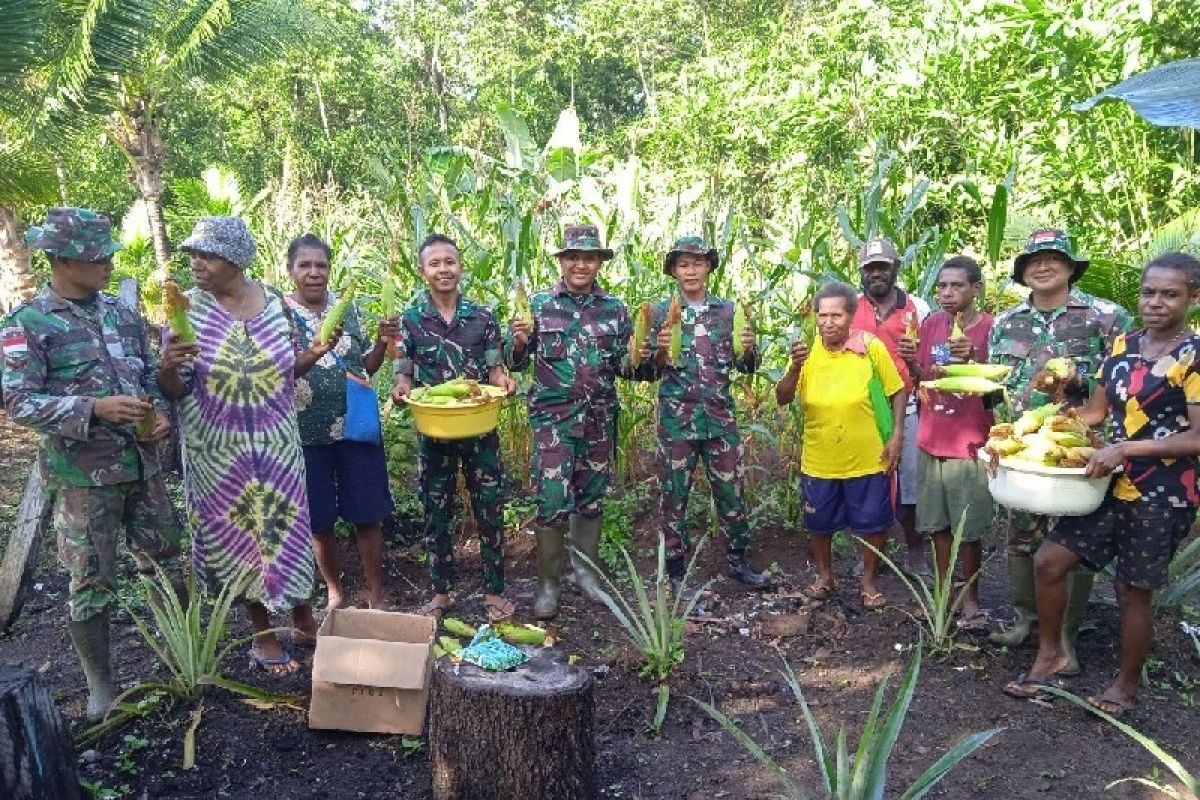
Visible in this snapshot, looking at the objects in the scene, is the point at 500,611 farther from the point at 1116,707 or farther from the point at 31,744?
the point at 1116,707

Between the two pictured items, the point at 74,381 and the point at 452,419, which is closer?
the point at 74,381

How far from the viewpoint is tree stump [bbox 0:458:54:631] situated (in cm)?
429

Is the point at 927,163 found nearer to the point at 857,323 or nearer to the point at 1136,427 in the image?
the point at 857,323

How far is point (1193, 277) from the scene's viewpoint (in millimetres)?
2926

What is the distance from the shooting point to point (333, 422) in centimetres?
398

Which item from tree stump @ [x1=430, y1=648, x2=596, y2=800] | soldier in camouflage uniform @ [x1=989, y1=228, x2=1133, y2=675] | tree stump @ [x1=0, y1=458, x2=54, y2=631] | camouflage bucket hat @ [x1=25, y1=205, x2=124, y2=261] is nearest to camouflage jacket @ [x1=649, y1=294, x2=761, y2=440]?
soldier in camouflage uniform @ [x1=989, y1=228, x2=1133, y2=675]

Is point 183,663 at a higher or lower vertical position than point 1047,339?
lower

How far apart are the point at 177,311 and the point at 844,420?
2794 mm

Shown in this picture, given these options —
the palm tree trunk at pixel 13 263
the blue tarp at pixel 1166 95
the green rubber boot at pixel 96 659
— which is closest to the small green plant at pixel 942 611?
the blue tarp at pixel 1166 95

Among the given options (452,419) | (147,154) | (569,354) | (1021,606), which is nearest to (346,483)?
(452,419)

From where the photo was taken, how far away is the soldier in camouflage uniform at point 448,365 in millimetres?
4070

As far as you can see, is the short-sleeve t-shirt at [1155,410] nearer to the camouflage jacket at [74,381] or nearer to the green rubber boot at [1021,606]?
the green rubber boot at [1021,606]

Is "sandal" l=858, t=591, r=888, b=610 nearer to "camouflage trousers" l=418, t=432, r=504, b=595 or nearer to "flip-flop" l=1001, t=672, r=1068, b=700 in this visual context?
"flip-flop" l=1001, t=672, r=1068, b=700

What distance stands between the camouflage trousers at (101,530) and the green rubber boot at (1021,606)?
337cm
